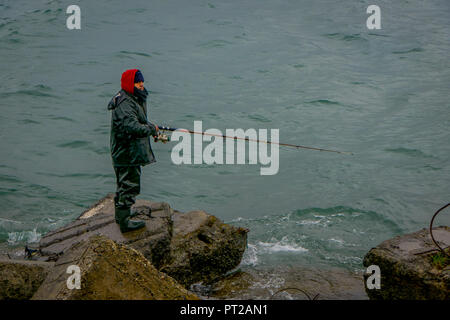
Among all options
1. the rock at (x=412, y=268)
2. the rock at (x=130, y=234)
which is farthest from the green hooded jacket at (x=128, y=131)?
the rock at (x=412, y=268)

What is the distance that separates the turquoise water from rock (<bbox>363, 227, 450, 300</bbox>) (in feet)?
6.26

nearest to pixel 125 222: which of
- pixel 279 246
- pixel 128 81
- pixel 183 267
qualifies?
pixel 183 267

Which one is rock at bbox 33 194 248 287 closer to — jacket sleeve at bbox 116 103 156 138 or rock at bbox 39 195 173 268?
rock at bbox 39 195 173 268

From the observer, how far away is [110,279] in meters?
4.55

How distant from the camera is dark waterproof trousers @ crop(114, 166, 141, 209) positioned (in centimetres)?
644

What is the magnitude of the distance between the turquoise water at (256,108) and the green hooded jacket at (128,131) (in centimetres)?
298

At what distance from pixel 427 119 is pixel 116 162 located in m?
13.0

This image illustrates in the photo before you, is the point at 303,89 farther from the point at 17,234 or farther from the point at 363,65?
the point at 17,234

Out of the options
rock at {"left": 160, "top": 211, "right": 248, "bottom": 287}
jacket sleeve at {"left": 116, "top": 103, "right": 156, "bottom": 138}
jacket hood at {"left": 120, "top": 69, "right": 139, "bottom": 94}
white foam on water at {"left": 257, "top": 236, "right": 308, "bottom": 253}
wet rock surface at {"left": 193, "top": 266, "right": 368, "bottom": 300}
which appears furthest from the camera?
white foam on water at {"left": 257, "top": 236, "right": 308, "bottom": 253}

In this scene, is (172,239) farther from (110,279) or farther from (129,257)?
(110,279)

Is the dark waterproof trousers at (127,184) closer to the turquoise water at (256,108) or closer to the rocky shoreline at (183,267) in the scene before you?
the rocky shoreline at (183,267)

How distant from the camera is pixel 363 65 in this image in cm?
2175

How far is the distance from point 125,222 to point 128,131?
1.22 meters

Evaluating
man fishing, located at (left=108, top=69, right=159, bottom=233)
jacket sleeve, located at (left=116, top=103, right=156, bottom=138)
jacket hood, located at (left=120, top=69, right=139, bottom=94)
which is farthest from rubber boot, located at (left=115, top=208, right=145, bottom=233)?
jacket hood, located at (left=120, top=69, right=139, bottom=94)
